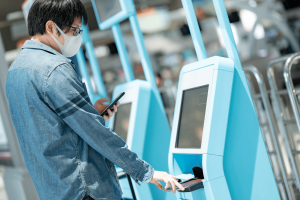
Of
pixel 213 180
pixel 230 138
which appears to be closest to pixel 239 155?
pixel 230 138

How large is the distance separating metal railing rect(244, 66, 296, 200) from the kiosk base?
227cm

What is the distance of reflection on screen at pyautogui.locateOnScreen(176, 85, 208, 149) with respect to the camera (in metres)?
1.33

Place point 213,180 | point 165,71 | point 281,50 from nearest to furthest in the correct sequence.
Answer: point 213,180, point 281,50, point 165,71

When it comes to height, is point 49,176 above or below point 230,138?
above

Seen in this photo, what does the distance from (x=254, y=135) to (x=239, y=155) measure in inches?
4.4

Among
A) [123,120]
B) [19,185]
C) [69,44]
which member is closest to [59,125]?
[69,44]

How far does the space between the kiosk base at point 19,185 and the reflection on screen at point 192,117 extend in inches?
86.6

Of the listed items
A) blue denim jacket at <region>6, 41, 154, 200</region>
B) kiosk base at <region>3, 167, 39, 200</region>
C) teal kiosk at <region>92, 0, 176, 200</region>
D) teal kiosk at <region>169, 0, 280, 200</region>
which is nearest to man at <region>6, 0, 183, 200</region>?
blue denim jacket at <region>6, 41, 154, 200</region>

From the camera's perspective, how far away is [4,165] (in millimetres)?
3564

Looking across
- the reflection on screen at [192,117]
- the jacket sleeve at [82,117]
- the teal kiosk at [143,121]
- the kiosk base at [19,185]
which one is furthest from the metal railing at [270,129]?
the kiosk base at [19,185]

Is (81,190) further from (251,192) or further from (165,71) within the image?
(165,71)

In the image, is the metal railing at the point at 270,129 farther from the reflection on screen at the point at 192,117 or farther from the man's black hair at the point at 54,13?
the man's black hair at the point at 54,13

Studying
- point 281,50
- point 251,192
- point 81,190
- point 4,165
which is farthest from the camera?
point 281,50

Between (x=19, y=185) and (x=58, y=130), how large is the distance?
2.40 metres
